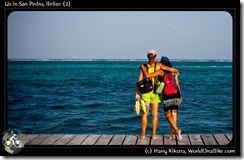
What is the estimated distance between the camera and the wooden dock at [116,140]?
7.61 metres

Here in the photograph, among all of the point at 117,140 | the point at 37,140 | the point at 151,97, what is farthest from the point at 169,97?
the point at 37,140

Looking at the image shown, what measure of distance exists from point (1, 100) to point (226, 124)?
730 cm

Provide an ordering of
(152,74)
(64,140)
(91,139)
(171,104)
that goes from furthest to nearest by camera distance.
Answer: (91,139)
(64,140)
(171,104)
(152,74)

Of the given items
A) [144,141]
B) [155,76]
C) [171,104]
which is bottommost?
[144,141]

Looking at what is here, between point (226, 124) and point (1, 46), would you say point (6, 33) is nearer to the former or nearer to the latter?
point (1, 46)

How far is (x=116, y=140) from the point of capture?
7.86 m

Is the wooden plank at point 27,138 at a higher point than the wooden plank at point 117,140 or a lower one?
higher

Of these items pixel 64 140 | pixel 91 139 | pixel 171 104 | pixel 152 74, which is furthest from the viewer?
pixel 91 139

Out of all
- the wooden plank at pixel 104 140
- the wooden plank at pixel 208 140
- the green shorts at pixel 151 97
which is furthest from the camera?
the green shorts at pixel 151 97

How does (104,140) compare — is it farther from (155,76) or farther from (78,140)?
(155,76)

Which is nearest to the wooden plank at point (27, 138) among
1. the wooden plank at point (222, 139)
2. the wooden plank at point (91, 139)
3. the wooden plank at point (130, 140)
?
the wooden plank at point (91, 139)

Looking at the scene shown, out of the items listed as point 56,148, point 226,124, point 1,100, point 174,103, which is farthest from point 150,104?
point 226,124

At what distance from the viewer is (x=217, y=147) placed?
23.7 feet

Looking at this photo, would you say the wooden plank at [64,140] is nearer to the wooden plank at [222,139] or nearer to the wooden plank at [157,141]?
the wooden plank at [157,141]
